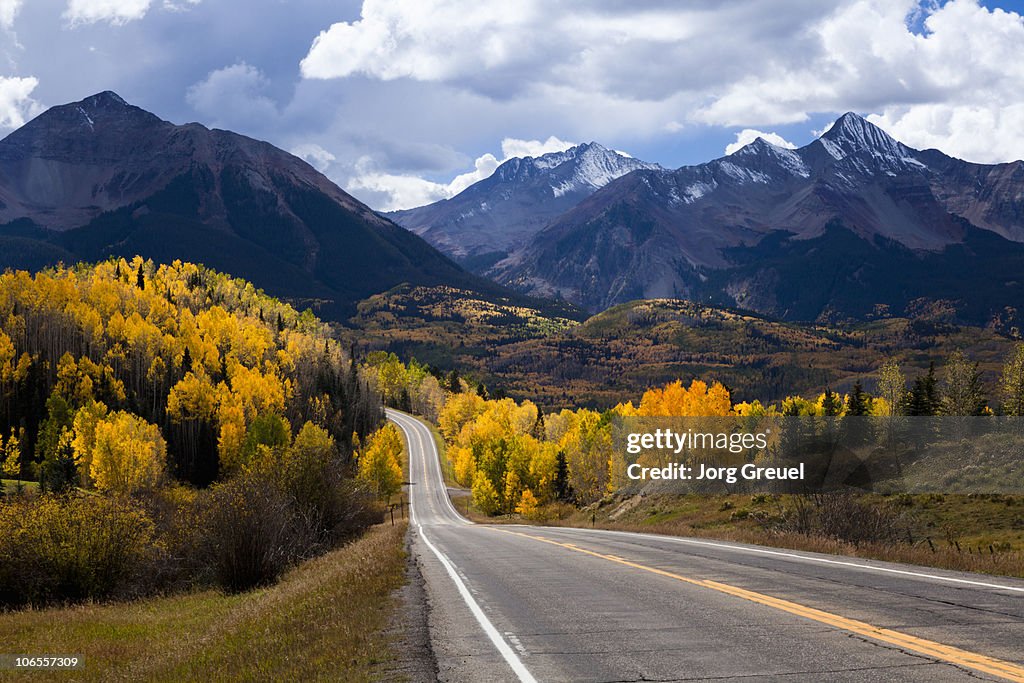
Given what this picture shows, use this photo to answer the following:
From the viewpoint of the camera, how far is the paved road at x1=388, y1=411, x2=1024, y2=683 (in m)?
8.66

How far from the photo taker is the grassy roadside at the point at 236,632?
11.3 metres

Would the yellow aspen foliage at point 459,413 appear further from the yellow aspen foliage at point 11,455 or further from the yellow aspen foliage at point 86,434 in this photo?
the yellow aspen foliage at point 11,455

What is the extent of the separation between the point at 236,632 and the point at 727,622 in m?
10.4

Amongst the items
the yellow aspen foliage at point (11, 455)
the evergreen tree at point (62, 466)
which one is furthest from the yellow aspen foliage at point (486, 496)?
the yellow aspen foliage at point (11, 455)

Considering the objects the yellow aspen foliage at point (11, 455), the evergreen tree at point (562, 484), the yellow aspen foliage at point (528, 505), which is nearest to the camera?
the yellow aspen foliage at point (528, 505)

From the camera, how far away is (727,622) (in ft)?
37.4

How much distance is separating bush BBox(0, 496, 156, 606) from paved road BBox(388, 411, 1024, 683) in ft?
57.9

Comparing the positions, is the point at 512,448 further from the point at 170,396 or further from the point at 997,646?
the point at 997,646

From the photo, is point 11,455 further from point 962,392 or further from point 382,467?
point 962,392

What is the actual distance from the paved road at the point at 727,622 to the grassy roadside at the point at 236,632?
1.30 metres

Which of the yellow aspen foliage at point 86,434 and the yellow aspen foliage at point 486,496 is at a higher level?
the yellow aspen foliage at point 86,434

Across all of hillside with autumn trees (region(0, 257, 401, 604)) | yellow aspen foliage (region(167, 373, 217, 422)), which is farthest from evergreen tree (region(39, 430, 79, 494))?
yellow aspen foliage (region(167, 373, 217, 422))

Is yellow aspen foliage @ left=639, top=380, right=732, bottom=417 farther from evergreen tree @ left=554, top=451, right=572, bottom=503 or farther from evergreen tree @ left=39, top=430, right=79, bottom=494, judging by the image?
evergreen tree @ left=39, top=430, right=79, bottom=494

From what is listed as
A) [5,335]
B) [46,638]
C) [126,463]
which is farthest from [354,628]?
[5,335]
